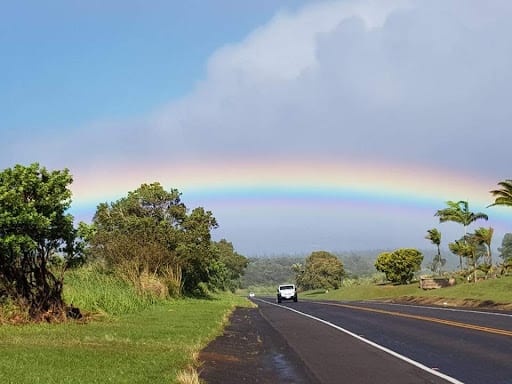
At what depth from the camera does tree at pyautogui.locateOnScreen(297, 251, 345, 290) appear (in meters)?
106

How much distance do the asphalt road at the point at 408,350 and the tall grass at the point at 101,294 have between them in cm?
707

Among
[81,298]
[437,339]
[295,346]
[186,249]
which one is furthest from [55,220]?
[186,249]

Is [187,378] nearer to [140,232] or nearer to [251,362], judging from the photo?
[251,362]

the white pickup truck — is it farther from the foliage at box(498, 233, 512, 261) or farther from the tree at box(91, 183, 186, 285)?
the foliage at box(498, 233, 512, 261)

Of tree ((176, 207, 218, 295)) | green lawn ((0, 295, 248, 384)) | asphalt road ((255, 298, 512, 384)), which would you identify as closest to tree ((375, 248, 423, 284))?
tree ((176, 207, 218, 295))

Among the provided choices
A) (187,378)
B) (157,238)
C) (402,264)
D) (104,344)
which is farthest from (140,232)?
(402,264)

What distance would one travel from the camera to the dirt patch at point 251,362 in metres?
10.2

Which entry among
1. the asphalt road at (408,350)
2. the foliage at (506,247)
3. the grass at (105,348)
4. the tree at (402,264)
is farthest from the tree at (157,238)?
the foliage at (506,247)

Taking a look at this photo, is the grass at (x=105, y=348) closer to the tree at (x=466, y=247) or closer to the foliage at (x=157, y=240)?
the foliage at (x=157, y=240)

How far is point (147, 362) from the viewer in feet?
35.0

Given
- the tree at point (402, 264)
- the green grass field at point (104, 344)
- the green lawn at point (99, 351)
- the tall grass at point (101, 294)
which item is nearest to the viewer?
the green lawn at point (99, 351)

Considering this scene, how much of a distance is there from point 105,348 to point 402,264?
209 feet

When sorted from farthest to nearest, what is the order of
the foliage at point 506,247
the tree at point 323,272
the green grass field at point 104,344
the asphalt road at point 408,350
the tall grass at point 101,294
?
the foliage at point 506,247 → the tree at point 323,272 → the tall grass at point 101,294 → the asphalt road at point 408,350 → the green grass field at point 104,344

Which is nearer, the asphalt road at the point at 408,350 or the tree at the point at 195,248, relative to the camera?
the asphalt road at the point at 408,350
